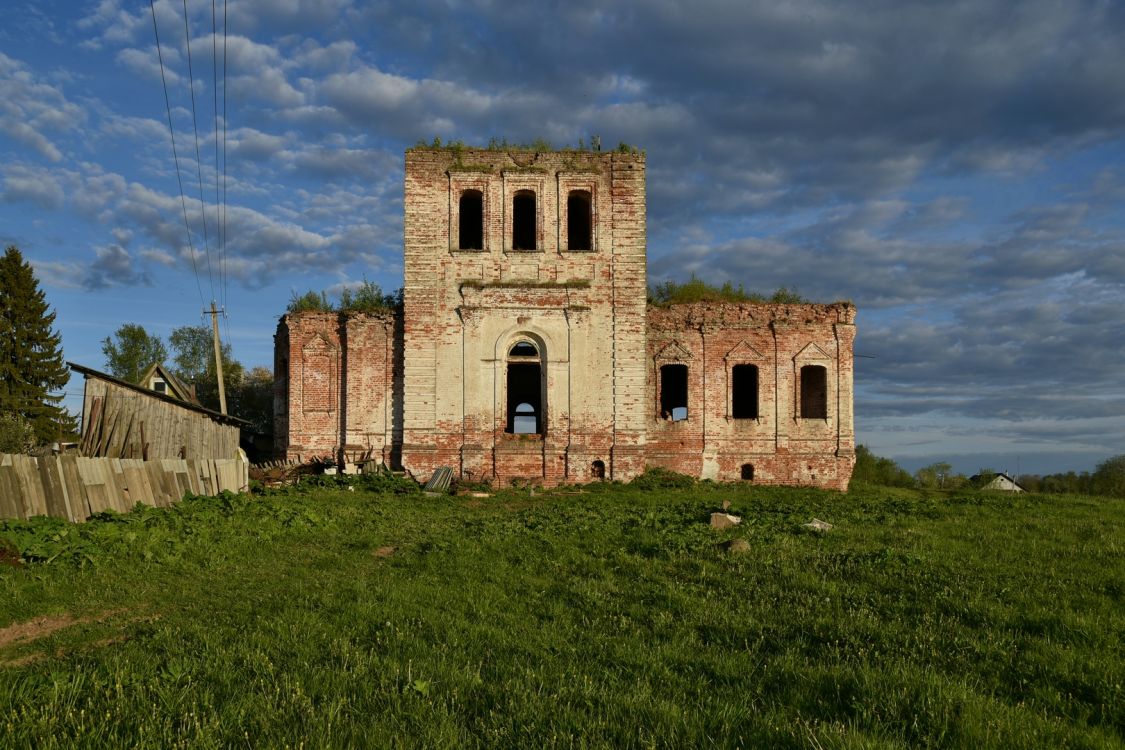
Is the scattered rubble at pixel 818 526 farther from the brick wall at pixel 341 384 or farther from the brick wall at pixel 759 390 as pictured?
the brick wall at pixel 341 384

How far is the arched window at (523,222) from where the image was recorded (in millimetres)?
23047

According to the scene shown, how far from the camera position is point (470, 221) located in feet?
79.3

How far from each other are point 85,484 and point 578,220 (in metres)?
16.2

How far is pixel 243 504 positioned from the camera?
14.5 meters

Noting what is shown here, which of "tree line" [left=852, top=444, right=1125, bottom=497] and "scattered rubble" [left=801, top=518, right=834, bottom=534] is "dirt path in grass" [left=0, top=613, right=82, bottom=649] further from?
"tree line" [left=852, top=444, right=1125, bottom=497]

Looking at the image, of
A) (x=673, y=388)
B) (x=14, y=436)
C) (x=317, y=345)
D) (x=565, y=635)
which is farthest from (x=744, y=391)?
(x=14, y=436)

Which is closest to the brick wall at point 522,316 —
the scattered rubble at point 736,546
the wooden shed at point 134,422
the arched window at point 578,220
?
the arched window at point 578,220

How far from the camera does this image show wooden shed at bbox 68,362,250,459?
52.5 ft

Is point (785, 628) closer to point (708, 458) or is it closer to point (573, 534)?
point (573, 534)

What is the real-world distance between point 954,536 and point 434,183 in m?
16.1

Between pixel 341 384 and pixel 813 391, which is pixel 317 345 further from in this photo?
pixel 813 391

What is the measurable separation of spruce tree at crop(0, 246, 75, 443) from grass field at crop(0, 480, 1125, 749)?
26496 mm

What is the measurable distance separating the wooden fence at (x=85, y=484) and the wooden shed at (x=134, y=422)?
2.29 m

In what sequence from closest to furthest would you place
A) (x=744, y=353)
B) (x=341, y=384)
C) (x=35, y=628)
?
(x=35, y=628)
(x=341, y=384)
(x=744, y=353)
